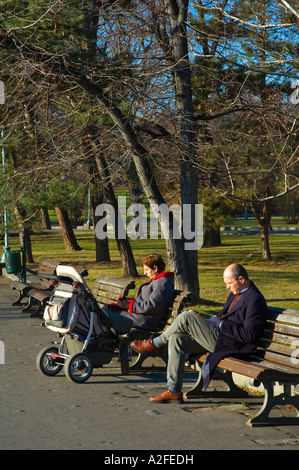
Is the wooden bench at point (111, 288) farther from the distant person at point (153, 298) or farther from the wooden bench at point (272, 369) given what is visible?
the wooden bench at point (272, 369)

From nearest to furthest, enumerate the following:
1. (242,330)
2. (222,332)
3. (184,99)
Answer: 1. (242,330)
2. (222,332)
3. (184,99)

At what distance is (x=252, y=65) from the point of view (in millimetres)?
13469

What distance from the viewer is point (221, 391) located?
7199 mm

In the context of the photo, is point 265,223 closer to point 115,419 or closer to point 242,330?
point 242,330

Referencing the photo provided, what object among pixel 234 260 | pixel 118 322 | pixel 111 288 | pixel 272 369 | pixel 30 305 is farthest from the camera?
pixel 234 260

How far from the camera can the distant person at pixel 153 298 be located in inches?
335

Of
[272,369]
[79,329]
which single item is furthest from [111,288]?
[272,369]

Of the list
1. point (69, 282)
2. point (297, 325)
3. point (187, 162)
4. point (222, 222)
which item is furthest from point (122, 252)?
point (297, 325)

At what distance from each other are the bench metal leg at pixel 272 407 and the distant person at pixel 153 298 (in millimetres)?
2438

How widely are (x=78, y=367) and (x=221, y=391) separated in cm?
164

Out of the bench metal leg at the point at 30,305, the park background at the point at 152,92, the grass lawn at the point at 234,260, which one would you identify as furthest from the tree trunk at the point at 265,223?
the bench metal leg at the point at 30,305

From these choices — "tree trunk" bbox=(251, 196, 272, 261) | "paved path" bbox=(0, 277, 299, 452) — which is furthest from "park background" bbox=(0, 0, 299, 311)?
"tree trunk" bbox=(251, 196, 272, 261)

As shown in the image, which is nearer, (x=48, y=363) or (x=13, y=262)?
(x=48, y=363)

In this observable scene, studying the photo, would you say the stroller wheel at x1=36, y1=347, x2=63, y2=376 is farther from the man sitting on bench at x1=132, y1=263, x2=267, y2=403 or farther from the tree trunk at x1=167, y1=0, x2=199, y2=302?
the tree trunk at x1=167, y1=0, x2=199, y2=302
